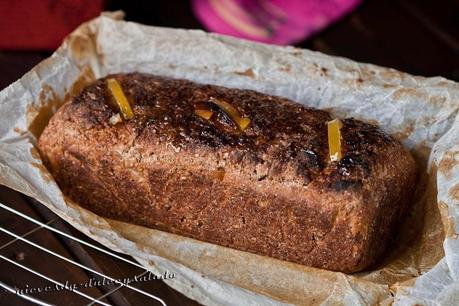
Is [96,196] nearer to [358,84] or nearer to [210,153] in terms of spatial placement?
[210,153]

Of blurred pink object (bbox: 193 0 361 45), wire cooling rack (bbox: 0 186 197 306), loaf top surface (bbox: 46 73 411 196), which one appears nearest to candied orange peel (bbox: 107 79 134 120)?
loaf top surface (bbox: 46 73 411 196)

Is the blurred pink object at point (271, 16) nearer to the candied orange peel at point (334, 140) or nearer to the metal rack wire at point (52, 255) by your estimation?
the candied orange peel at point (334, 140)

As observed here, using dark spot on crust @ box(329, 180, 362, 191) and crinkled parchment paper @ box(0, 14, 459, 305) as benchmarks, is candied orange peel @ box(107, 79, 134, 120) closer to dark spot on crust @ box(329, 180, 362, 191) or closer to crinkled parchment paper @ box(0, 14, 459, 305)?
crinkled parchment paper @ box(0, 14, 459, 305)

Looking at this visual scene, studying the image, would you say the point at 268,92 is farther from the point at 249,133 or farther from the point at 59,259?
the point at 59,259

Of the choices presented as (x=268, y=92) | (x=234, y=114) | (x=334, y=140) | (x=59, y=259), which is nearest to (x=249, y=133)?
(x=234, y=114)

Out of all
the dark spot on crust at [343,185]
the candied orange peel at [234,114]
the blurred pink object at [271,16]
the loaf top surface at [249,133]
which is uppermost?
the candied orange peel at [234,114]

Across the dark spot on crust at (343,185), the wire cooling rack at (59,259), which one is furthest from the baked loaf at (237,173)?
the wire cooling rack at (59,259)

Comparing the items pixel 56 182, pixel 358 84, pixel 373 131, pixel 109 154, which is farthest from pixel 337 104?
pixel 56 182
